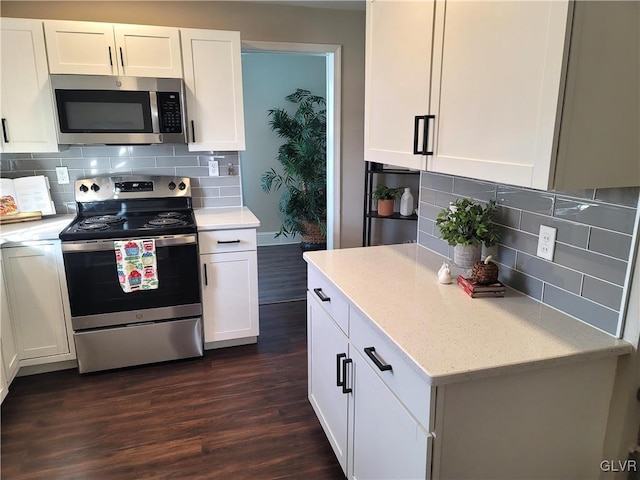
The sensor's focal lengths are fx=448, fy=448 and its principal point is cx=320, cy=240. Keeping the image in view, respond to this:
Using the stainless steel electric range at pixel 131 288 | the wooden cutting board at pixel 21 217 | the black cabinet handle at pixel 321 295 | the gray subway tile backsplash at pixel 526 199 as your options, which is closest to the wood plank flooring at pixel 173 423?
the stainless steel electric range at pixel 131 288

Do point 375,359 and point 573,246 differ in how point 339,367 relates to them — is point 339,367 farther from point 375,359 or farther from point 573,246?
point 573,246

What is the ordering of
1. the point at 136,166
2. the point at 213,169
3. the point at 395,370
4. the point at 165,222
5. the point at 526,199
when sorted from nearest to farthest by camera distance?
the point at 395,370
the point at 526,199
the point at 165,222
the point at 136,166
the point at 213,169

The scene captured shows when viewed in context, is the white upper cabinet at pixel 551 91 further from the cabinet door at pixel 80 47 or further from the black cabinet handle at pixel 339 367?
the cabinet door at pixel 80 47

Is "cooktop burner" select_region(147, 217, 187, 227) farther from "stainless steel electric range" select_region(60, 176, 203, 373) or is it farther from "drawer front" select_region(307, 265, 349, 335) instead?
"drawer front" select_region(307, 265, 349, 335)

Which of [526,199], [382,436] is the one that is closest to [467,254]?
[526,199]

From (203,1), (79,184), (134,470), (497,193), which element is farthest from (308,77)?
(134,470)

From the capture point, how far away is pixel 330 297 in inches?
73.2

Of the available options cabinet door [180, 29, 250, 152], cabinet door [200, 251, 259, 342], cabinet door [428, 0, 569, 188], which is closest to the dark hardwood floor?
cabinet door [200, 251, 259, 342]

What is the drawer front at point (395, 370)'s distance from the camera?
114 cm

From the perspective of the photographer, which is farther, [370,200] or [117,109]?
[370,200]

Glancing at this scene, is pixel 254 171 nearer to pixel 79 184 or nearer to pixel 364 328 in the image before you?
pixel 79 184

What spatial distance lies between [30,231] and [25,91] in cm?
83

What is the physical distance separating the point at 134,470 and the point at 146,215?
168 centimetres

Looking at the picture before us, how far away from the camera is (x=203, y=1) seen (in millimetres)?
3090
